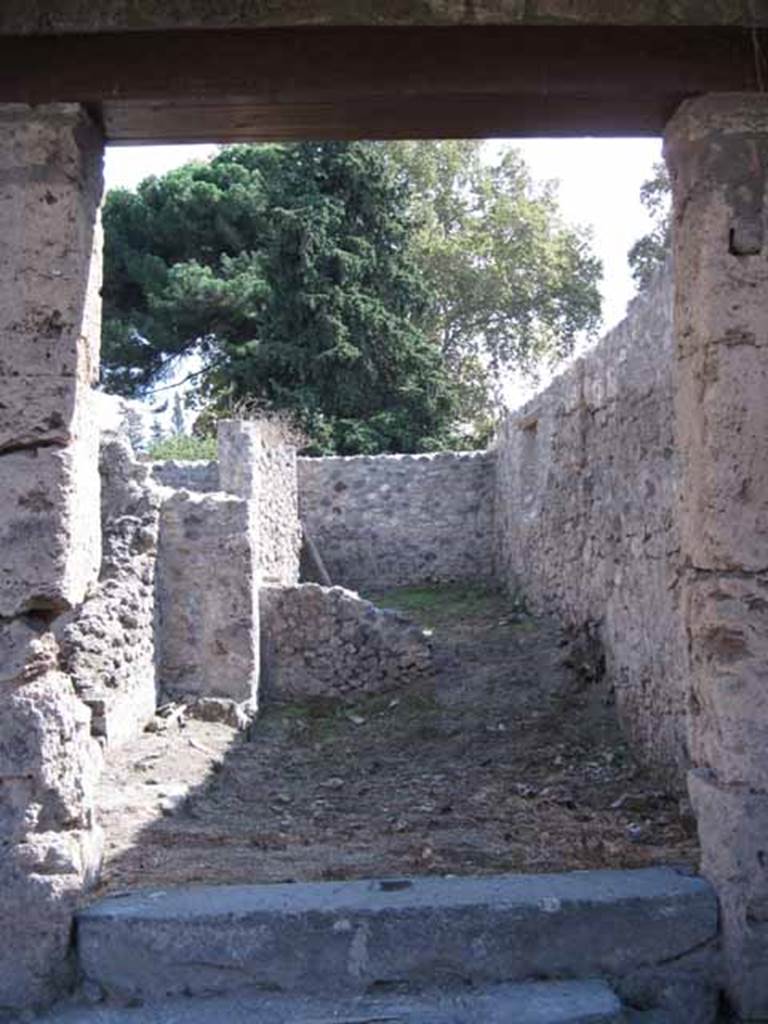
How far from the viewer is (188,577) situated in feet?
32.0

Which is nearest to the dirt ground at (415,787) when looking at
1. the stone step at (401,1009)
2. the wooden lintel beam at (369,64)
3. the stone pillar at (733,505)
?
the stone pillar at (733,505)

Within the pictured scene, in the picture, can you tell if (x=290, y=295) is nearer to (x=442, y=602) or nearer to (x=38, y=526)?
(x=442, y=602)

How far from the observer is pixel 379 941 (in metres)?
3.45

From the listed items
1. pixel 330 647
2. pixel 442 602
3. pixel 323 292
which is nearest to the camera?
pixel 330 647

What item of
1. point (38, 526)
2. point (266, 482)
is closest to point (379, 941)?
point (38, 526)

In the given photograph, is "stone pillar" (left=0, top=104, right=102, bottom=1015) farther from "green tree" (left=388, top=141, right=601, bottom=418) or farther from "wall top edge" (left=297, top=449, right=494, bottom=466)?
"green tree" (left=388, top=141, right=601, bottom=418)

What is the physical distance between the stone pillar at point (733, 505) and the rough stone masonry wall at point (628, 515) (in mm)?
961

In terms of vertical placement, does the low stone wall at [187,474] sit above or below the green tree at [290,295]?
below

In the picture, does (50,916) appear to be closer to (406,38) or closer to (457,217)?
(406,38)

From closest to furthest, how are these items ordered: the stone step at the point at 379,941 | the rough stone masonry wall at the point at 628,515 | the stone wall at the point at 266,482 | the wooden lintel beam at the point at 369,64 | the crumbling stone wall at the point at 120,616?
the stone step at the point at 379,941, the wooden lintel beam at the point at 369,64, the rough stone masonry wall at the point at 628,515, the crumbling stone wall at the point at 120,616, the stone wall at the point at 266,482

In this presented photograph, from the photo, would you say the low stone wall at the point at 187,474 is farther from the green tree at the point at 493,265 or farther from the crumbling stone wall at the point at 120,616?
the green tree at the point at 493,265

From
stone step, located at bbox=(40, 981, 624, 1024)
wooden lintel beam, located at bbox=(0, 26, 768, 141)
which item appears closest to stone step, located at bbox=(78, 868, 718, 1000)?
stone step, located at bbox=(40, 981, 624, 1024)

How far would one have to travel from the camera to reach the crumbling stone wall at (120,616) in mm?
7629

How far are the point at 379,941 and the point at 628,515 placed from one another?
14.5ft
